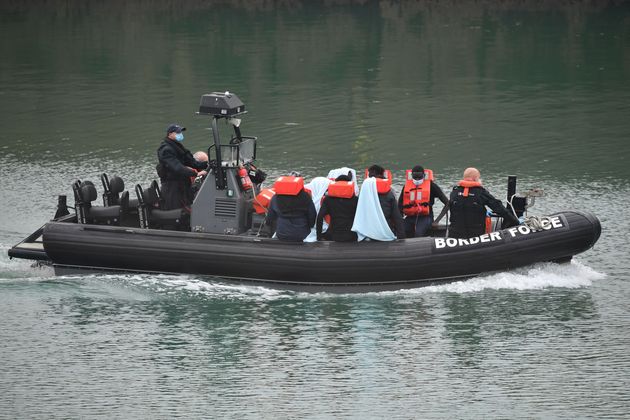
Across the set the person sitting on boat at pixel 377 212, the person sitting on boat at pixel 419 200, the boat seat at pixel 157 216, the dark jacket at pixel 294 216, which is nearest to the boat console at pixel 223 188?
the boat seat at pixel 157 216

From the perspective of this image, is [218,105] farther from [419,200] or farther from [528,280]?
[528,280]

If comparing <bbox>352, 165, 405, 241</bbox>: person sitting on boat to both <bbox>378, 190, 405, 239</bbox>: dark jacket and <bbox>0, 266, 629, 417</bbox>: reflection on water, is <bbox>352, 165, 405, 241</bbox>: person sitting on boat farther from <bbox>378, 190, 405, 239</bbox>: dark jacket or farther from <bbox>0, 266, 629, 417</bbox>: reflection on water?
<bbox>0, 266, 629, 417</bbox>: reflection on water

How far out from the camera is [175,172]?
13828mm

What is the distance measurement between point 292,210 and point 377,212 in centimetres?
90

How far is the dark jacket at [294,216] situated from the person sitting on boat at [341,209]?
5.7 inches

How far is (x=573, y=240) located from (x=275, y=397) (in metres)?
3.94

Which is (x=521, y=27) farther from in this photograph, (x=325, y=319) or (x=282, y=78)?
(x=325, y=319)

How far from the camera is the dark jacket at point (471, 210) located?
1315 cm

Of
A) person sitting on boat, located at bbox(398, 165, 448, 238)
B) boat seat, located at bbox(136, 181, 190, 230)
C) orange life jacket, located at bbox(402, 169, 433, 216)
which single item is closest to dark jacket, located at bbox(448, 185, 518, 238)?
person sitting on boat, located at bbox(398, 165, 448, 238)

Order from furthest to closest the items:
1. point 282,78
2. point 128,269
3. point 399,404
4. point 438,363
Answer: point 282,78 → point 128,269 → point 438,363 → point 399,404

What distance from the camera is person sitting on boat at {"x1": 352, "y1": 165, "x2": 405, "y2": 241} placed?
1297 cm

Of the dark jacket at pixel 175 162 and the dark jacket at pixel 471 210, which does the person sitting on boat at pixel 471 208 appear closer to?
the dark jacket at pixel 471 210

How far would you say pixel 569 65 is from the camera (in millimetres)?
29281

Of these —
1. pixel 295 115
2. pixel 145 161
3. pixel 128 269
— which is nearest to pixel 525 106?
pixel 295 115
